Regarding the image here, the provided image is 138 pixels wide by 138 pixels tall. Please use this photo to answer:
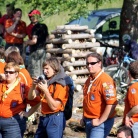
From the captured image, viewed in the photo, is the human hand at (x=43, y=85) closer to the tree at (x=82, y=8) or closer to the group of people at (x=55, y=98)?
the group of people at (x=55, y=98)

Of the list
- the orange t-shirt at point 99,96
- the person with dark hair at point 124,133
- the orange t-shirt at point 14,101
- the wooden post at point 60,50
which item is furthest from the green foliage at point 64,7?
the person with dark hair at point 124,133

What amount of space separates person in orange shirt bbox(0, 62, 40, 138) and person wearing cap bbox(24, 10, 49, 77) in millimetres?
5463

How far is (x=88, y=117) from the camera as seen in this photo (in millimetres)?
7723

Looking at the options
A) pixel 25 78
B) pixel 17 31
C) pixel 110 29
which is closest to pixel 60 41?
pixel 17 31

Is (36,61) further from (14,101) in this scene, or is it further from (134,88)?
(134,88)

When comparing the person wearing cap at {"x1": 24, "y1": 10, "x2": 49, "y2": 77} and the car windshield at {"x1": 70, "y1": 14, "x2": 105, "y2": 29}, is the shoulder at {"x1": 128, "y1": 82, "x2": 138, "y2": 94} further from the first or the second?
the car windshield at {"x1": 70, "y1": 14, "x2": 105, "y2": 29}

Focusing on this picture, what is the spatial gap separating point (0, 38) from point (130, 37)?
3.62 metres

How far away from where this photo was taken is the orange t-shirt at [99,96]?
7.50m

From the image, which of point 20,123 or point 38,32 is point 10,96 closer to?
point 20,123

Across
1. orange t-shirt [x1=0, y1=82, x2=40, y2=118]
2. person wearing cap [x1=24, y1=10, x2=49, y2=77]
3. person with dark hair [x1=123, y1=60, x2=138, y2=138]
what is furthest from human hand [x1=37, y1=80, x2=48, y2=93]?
person wearing cap [x1=24, y1=10, x2=49, y2=77]

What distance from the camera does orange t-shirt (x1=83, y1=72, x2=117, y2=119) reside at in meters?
7.50

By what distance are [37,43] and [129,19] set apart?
3247 millimetres

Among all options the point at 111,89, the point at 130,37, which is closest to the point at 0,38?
the point at 130,37

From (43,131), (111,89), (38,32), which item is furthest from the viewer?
(38,32)
